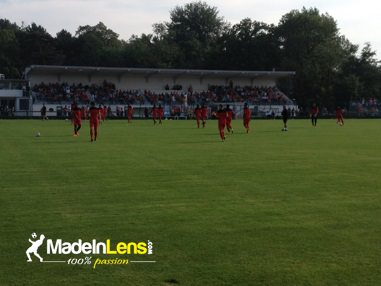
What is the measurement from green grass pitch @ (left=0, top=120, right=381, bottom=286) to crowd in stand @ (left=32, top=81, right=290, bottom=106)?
1943 inches

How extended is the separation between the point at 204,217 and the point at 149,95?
60.3 metres

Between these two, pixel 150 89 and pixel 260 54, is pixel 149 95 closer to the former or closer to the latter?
pixel 150 89

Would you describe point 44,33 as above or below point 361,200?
above

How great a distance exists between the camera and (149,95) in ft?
224

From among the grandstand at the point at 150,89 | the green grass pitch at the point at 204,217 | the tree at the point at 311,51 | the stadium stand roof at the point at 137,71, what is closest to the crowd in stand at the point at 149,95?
the grandstand at the point at 150,89

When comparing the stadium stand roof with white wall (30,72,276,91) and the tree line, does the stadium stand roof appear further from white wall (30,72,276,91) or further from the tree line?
the tree line

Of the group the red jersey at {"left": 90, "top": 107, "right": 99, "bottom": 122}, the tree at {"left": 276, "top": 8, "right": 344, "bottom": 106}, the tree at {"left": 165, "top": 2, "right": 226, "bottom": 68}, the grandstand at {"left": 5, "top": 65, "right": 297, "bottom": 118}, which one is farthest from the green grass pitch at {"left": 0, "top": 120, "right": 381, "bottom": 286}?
the tree at {"left": 165, "top": 2, "right": 226, "bottom": 68}

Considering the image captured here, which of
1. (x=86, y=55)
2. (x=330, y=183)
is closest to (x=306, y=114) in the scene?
(x=86, y=55)

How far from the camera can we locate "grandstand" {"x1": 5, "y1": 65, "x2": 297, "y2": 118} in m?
64.4

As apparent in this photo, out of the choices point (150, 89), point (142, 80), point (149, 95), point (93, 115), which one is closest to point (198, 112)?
point (93, 115)

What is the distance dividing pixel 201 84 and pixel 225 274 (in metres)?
68.2

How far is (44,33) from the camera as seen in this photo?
100500 mm

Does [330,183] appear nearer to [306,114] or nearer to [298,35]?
[306,114]

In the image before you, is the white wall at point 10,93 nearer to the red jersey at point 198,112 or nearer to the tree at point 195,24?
the red jersey at point 198,112
